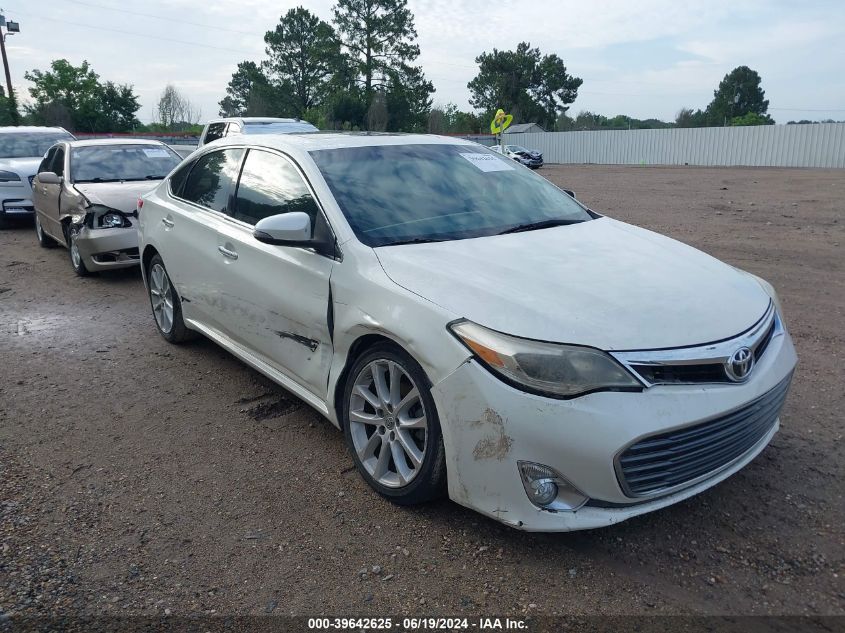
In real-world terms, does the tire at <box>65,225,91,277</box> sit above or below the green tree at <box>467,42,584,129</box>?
below

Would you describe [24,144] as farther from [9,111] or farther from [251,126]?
[9,111]

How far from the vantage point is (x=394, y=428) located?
3.12 metres

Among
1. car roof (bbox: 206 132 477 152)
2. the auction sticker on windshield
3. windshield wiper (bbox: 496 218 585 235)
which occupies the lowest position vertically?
windshield wiper (bbox: 496 218 585 235)

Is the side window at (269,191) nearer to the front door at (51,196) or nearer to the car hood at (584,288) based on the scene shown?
the car hood at (584,288)

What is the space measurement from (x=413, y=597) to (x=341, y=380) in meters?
1.14

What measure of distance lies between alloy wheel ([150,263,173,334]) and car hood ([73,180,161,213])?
7.76ft

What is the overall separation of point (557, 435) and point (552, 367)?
0.82 feet

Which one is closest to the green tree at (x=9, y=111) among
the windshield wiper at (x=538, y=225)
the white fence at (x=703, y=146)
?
the white fence at (x=703, y=146)

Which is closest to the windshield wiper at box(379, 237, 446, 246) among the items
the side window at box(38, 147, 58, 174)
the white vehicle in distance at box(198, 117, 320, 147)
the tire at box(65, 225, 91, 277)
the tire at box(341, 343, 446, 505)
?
the tire at box(341, 343, 446, 505)

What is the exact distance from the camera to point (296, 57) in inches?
2980

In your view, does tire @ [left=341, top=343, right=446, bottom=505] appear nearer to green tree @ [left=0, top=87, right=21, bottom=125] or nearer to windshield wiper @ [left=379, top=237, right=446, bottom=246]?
windshield wiper @ [left=379, top=237, right=446, bottom=246]

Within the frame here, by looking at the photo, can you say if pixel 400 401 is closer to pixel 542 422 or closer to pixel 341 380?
pixel 341 380

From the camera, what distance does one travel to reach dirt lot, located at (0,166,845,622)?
260cm

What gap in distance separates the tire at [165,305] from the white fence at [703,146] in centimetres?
4270
